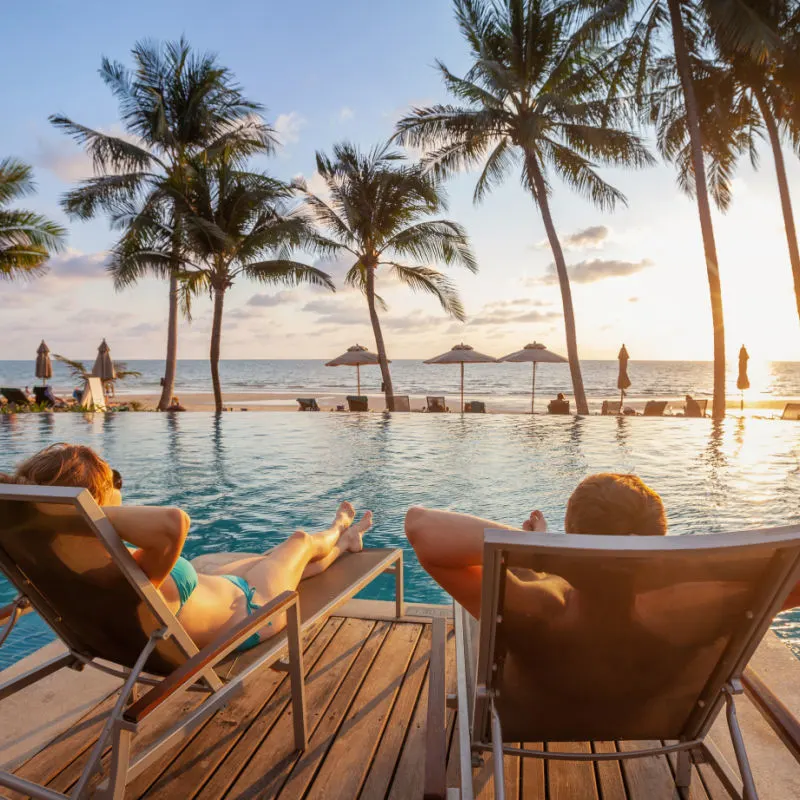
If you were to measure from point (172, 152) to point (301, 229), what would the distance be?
4.35 meters

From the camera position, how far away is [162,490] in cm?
744

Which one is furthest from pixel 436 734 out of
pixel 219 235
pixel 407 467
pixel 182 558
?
pixel 219 235

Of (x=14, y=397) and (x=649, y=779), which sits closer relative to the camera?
(x=649, y=779)

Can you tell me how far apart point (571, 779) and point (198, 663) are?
1157mm

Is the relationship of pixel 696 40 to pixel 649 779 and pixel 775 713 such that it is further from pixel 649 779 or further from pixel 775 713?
pixel 775 713

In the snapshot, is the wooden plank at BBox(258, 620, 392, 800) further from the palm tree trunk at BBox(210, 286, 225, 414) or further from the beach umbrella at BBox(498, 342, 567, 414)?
the beach umbrella at BBox(498, 342, 567, 414)

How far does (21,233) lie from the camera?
17.4 metres

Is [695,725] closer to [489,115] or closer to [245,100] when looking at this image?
[489,115]

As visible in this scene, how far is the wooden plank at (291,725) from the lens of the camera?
176 centimetres

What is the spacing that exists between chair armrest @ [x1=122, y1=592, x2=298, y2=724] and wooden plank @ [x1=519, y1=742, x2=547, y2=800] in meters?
0.87

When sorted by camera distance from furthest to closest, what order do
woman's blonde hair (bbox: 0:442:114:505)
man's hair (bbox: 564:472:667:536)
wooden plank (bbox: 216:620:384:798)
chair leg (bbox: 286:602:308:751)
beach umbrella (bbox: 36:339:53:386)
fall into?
beach umbrella (bbox: 36:339:53:386), chair leg (bbox: 286:602:308:751), wooden plank (bbox: 216:620:384:798), woman's blonde hair (bbox: 0:442:114:505), man's hair (bbox: 564:472:667:536)

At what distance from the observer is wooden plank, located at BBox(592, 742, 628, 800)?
171cm

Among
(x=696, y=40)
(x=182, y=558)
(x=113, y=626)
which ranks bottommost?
(x=113, y=626)

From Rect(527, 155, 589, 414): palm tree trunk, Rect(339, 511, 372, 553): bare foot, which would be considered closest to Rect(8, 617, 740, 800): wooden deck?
Rect(339, 511, 372, 553): bare foot
